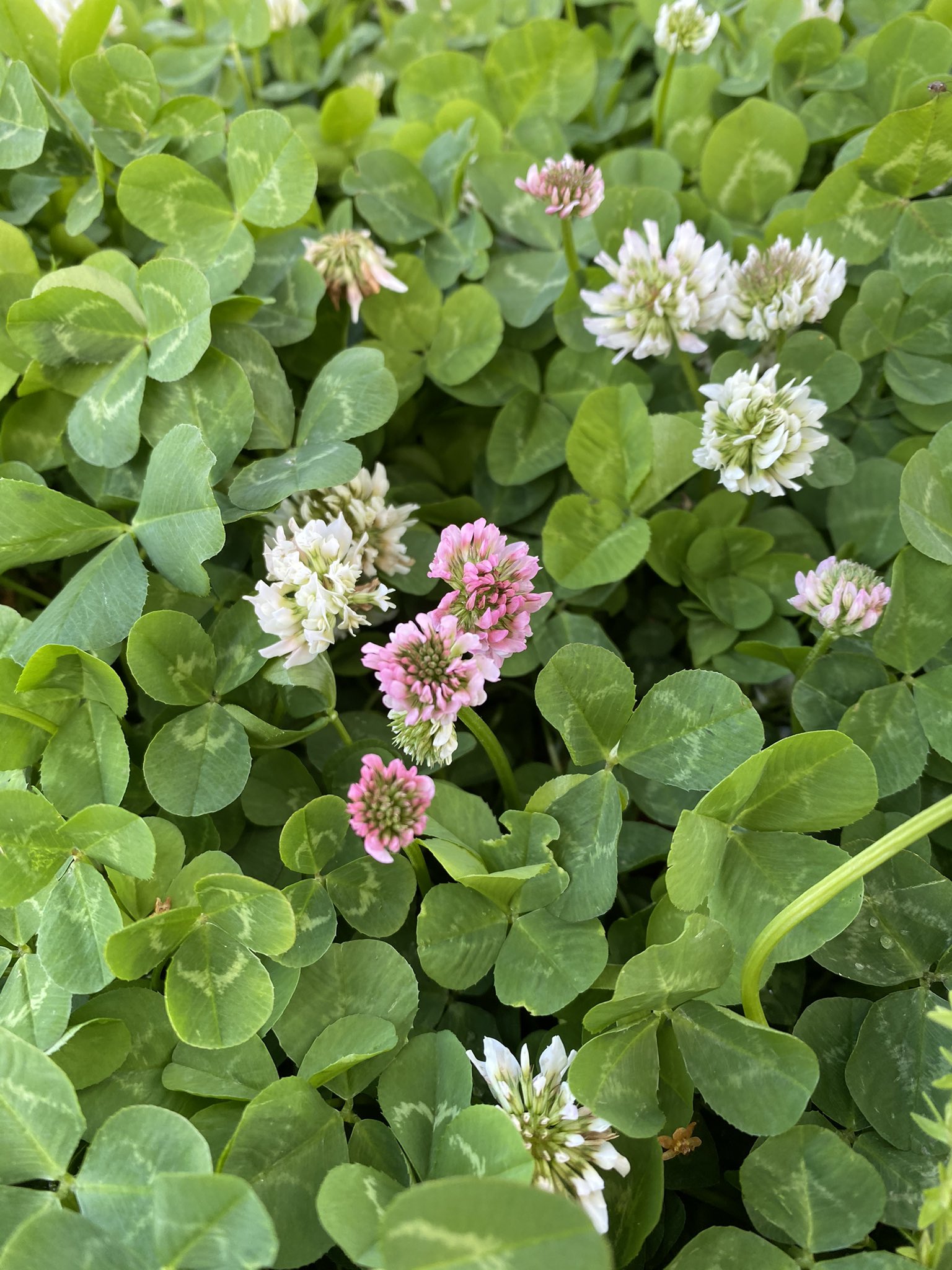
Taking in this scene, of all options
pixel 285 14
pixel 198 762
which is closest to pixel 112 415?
pixel 198 762

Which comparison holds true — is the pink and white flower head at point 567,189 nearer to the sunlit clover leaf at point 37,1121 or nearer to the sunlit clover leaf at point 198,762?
the sunlit clover leaf at point 198,762

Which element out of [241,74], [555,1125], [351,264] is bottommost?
[555,1125]

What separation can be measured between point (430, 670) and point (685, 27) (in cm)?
83

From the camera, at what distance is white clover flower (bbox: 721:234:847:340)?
0.91 meters

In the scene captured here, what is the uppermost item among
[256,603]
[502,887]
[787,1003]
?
[256,603]

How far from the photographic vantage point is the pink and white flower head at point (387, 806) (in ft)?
2.09

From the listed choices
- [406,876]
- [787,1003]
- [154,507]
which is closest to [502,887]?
[406,876]

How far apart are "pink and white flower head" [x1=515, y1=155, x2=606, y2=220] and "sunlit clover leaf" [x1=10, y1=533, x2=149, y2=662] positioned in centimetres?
49

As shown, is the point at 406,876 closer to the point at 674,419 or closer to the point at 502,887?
the point at 502,887

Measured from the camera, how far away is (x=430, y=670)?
65 centimetres

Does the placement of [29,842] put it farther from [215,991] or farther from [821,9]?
[821,9]

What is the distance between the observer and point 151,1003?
0.72 m

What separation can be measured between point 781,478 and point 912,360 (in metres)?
0.24

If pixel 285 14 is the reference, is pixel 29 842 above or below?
below
